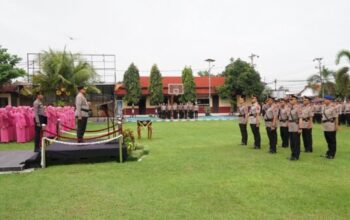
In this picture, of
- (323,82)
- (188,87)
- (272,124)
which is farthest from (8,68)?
(323,82)

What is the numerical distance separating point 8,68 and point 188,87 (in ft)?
65.0

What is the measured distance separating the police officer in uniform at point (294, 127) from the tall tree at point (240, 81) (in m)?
31.2

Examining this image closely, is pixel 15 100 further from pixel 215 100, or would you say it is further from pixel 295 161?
pixel 295 161

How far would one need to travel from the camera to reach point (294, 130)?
35.3ft

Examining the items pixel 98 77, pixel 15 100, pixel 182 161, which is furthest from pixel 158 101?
pixel 182 161

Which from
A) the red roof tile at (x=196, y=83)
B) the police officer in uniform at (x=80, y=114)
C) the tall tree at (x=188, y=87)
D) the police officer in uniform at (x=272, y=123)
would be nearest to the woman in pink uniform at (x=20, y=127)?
the police officer in uniform at (x=80, y=114)

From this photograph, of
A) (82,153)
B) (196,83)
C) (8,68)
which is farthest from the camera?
(196,83)

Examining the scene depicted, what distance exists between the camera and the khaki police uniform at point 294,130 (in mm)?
10570

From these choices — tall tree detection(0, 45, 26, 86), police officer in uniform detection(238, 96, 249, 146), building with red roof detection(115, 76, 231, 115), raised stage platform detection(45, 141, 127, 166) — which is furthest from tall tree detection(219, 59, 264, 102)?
raised stage platform detection(45, 141, 127, 166)

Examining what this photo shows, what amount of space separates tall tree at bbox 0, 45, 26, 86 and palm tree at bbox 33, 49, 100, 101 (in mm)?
1271

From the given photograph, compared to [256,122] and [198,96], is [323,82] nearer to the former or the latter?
[198,96]

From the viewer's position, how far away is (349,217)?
18.0 feet

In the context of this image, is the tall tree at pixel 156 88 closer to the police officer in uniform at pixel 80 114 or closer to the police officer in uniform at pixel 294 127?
the police officer in uniform at pixel 80 114

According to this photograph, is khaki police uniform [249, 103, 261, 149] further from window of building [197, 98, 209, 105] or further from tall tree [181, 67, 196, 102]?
window of building [197, 98, 209, 105]
